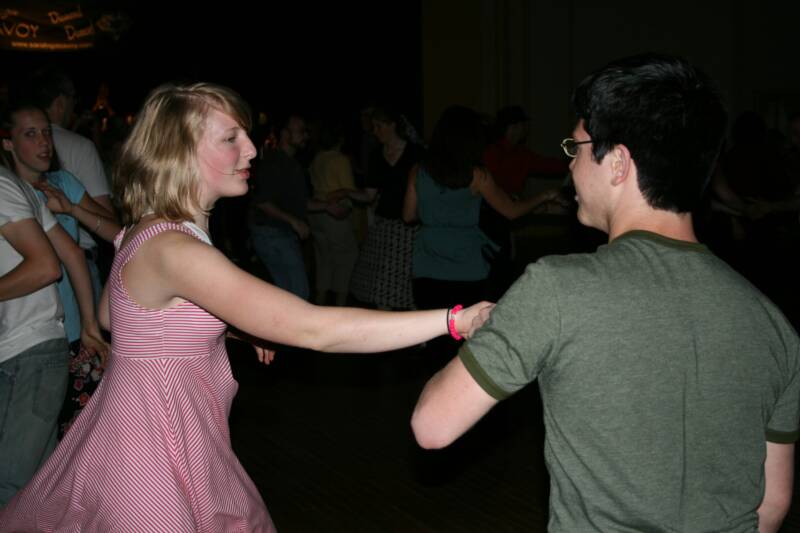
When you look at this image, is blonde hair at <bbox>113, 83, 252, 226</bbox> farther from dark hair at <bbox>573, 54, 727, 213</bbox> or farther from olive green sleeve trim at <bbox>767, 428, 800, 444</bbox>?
olive green sleeve trim at <bbox>767, 428, 800, 444</bbox>

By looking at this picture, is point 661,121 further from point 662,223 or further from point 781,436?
point 781,436

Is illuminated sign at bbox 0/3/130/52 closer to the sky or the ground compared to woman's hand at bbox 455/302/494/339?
closer to the sky

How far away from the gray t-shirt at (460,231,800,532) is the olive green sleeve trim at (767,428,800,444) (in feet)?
0.36

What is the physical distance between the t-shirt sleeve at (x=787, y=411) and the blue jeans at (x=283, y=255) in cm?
563

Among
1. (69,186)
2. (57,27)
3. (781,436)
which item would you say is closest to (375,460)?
(69,186)

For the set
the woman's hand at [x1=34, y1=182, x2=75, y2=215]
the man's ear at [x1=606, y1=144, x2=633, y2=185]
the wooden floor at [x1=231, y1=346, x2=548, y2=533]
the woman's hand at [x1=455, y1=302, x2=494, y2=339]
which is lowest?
the wooden floor at [x1=231, y1=346, x2=548, y2=533]

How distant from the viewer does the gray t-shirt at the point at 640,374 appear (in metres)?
1.47

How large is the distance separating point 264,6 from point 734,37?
956 centimetres

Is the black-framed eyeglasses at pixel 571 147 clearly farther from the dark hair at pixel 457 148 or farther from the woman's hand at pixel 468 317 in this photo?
the dark hair at pixel 457 148

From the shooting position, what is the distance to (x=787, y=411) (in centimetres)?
163

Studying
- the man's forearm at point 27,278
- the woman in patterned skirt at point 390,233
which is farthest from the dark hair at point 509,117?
the man's forearm at point 27,278

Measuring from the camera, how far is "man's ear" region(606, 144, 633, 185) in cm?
157

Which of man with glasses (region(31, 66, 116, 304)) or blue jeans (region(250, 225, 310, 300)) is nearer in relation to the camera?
man with glasses (region(31, 66, 116, 304))

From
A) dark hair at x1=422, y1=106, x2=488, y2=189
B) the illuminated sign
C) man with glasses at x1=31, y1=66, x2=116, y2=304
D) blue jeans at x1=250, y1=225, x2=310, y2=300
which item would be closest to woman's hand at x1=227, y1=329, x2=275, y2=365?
man with glasses at x1=31, y1=66, x2=116, y2=304
